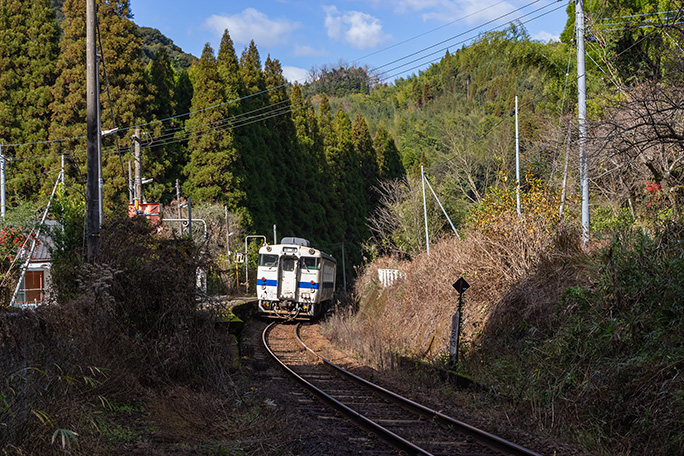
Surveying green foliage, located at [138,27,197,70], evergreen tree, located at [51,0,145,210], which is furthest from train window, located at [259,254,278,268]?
green foliage, located at [138,27,197,70]

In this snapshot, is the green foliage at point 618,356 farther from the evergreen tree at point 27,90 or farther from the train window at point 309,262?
the evergreen tree at point 27,90

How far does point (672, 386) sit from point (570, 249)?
17.1ft

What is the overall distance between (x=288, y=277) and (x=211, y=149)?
13732mm

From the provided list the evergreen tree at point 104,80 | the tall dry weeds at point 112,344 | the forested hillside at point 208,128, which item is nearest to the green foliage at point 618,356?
the tall dry weeds at point 112,344

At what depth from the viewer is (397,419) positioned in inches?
356

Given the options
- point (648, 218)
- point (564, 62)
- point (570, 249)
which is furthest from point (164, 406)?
point (564, 62)

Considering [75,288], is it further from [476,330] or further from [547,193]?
[547,193]

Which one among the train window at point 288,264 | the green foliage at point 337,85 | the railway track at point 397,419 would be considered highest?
the green foliage at point 337,85

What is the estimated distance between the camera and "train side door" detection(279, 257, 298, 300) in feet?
78.5

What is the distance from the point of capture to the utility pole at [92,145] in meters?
9.73

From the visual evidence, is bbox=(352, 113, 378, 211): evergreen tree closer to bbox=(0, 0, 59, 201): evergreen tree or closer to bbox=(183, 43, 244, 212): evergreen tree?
bbox=(183, 43, 244, 212): evergreen tree

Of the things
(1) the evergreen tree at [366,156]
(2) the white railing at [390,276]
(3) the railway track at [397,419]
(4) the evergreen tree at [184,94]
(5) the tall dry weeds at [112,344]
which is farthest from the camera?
(1) the evergreen tree at [366,156]

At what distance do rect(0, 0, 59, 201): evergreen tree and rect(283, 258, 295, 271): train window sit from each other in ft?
48.8

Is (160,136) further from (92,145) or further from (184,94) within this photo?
(92,145)
